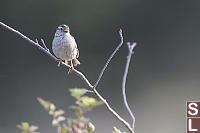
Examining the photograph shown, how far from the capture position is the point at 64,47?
265cm

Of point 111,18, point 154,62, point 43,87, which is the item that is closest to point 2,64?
point 43,87

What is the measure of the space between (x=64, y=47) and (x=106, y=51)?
110 inches

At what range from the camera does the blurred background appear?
5.16 meters

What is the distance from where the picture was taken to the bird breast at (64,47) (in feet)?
8.69

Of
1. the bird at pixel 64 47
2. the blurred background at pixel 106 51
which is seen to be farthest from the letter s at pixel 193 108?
the blurred background at pixel 106 51

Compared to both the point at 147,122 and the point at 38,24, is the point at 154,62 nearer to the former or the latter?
the point at 147,122

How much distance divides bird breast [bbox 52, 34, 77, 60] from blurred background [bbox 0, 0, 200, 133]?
7.75ft

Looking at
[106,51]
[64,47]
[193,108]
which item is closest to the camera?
[193,108]

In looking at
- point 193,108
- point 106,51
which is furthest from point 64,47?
point 106,51

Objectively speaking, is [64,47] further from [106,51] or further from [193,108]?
[106,51]

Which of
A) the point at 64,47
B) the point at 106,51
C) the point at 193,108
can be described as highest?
the point at 106,51

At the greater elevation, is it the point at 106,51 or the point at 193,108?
the point at 106,51

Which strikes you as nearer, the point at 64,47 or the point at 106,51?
the point at 64,47

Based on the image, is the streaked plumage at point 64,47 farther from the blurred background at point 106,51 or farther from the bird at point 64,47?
the blurred background at point 106,51
